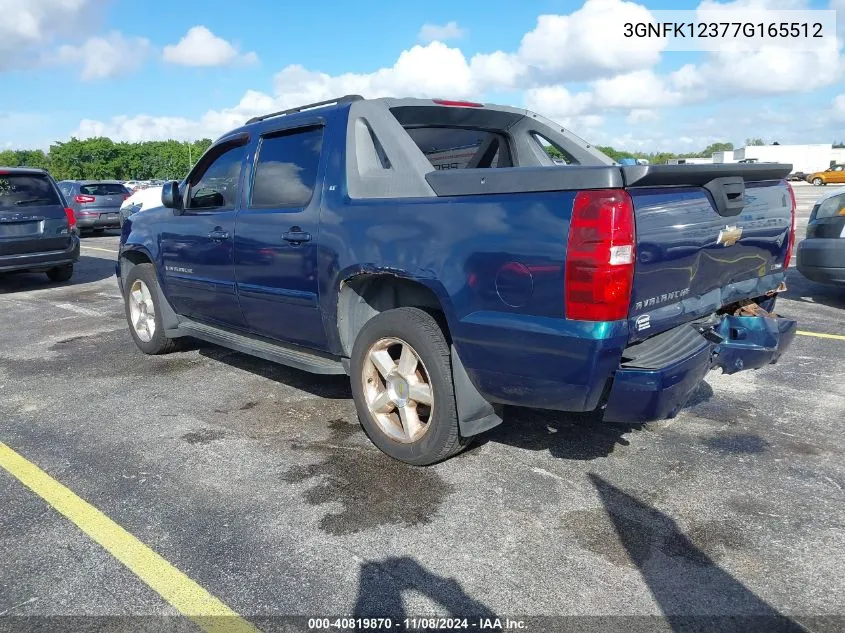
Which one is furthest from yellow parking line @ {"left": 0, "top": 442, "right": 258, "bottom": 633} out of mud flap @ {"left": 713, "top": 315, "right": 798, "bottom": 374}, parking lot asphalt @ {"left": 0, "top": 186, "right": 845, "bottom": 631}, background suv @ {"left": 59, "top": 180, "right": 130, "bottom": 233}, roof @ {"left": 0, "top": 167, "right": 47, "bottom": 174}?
background suv @ {"left": 59, "top": 180, "right": 130, "bottom": 233}

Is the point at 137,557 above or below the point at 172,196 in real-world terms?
below

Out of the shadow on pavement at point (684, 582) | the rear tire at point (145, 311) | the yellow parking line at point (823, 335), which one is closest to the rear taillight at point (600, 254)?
the shadow on pavement at point (684, 582)

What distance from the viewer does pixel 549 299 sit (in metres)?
2.77

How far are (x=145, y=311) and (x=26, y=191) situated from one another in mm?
5187

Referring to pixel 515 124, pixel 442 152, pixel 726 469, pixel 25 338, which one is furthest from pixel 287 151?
pixel 25 338

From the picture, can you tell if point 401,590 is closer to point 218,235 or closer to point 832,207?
point 218,235

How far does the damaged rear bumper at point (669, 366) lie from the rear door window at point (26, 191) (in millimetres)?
9311

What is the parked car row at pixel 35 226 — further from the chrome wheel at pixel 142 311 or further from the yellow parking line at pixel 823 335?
the yellow parking line at pixel 823 335

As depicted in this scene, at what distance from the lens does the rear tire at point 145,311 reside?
5.62 meters

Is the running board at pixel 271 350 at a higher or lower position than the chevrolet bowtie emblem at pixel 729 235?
lower

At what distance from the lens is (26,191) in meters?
9.54

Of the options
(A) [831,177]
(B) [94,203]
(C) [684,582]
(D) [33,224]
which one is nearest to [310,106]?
(C) [684,582]

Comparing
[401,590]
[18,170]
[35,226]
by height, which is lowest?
[401,590]

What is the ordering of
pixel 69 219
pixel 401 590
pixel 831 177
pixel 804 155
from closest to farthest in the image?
pixel 401 590
pixel 69 219
pixel 831 177
pixel 804 155
